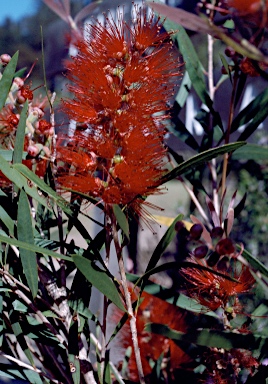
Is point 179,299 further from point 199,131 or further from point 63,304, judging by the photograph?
point 199,131

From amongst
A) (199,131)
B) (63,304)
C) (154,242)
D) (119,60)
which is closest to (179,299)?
(63,304)

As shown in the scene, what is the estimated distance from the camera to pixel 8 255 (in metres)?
0.49

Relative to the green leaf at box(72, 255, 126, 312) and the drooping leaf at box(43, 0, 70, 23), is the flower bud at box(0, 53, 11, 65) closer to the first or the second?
the green leaf at box(72, 255, 126, 312)

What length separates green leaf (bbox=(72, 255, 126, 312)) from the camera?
0.36 metres

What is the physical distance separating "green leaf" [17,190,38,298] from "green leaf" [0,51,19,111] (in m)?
0.09

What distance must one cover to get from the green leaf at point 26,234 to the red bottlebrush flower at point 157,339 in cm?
20

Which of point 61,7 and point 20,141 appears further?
point 61,7

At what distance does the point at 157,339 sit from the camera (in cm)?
61

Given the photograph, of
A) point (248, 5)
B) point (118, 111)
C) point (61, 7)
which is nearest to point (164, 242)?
point (118, 111)

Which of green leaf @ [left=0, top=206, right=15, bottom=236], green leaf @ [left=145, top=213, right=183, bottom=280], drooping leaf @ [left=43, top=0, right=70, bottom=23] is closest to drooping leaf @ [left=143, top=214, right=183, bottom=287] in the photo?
green leaf @ [left=145, top=213, right=183, bottom=280]

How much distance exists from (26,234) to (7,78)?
122 millimetres

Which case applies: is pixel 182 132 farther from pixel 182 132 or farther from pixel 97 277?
pixel 97 277

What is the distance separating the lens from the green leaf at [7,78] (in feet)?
1.42

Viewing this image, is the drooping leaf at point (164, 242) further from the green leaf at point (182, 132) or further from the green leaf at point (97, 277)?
the green leaf at point (182, 132)
